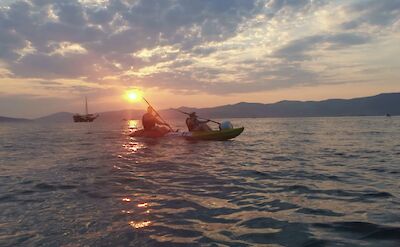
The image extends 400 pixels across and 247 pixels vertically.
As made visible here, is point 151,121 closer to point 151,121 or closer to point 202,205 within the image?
point 151,121

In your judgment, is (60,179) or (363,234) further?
(60,179)

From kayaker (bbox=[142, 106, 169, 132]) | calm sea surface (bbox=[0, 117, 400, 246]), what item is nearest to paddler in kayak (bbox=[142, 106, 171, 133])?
kayaker (bbox=[142, 106, 169, 132])

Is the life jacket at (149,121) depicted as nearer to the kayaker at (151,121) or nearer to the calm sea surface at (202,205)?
the kayaker at (151,121)

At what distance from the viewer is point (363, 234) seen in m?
7.43

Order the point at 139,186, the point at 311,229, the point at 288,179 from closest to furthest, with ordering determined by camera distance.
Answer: the point at 311,229
the point at 139,186
the point at 288,179

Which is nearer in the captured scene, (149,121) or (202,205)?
(202,205)

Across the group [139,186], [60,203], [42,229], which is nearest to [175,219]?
[42,229]

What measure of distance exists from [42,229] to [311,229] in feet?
18.5

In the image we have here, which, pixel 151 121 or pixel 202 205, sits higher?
pixel 151 121

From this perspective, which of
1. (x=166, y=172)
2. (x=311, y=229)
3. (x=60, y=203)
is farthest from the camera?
(x=166, y=172)

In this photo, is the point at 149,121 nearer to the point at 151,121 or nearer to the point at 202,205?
the point at 151,121

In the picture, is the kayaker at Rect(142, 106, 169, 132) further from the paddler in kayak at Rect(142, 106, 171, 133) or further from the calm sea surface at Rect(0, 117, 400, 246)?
the calm sea surface at Rect(0, 117, 400, 246)

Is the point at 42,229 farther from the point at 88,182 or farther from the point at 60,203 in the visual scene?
the point at 88,182

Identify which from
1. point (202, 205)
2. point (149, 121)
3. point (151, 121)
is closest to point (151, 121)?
point (151, 121)
